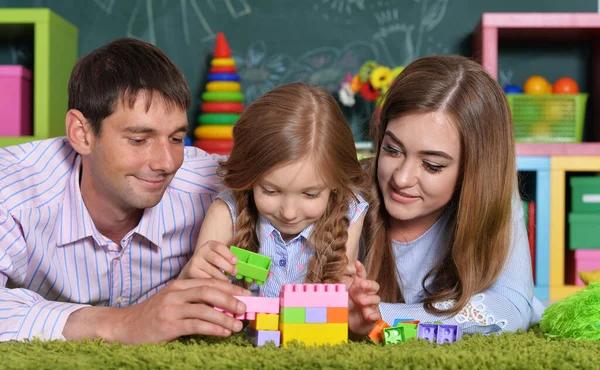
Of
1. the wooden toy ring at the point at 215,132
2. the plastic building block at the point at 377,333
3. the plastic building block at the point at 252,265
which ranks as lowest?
the plastic building block at the point at 377,333

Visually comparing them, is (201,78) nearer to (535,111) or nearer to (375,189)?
(535,111)

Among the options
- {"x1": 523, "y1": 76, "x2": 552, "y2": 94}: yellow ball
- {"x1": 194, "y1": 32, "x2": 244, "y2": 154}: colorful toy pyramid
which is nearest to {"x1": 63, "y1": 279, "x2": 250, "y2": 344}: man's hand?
{"x1": 194, "y1": 32, "x2": 244, "y2": 154}: colorful toy pyramid

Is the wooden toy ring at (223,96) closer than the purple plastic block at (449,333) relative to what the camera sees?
No

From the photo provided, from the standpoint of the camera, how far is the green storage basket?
10.1 feet

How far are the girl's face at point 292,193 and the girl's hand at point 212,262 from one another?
0.65 ft

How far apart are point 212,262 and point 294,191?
0.25m

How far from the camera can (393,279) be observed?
1562 mm

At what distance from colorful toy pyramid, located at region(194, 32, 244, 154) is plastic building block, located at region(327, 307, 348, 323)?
2.02m

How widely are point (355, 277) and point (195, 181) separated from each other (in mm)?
637

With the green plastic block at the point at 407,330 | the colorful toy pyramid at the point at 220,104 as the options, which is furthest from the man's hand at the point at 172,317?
the colorful toy pyramid at the point at 220,104

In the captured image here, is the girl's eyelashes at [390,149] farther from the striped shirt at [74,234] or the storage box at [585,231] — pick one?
the storage box at [585,231]

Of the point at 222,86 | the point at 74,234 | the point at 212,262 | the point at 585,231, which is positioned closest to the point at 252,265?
the point at 212,262

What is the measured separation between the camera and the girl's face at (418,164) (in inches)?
56.1

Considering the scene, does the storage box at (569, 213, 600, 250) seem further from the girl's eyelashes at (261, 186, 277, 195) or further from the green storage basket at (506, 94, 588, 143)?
the girl's eyelashes at (261, 186, 277, 195)
